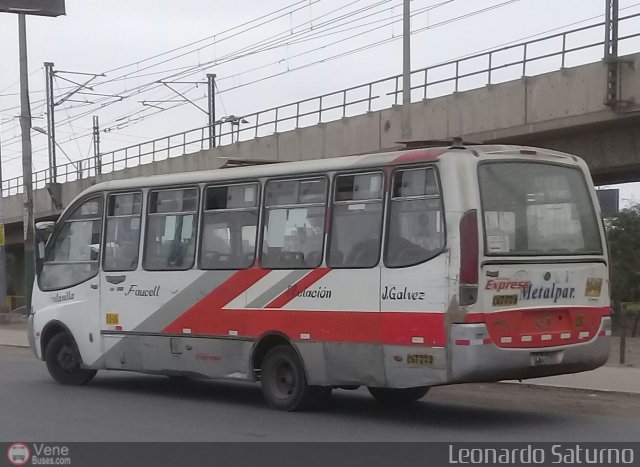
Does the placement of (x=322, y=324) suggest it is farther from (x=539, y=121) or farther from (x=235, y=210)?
(x=539, y=121)

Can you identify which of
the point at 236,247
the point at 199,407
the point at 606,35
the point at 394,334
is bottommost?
the point at 199,407

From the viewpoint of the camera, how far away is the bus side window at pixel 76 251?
603 inches

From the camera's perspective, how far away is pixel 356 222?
39.1ft

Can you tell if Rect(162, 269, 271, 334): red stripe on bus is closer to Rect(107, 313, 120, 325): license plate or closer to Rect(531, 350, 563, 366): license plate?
Rect(107, 313, 120, 325): license plate

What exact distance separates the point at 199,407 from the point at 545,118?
15.7m

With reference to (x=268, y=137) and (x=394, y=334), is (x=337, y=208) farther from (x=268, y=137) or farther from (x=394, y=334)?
(x=268, y=137)

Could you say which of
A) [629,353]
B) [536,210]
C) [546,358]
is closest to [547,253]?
[536,210]

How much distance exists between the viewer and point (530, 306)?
11.1m

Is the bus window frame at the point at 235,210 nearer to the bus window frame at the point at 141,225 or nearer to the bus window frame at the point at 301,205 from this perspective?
the bus window frame at the point at 301,205

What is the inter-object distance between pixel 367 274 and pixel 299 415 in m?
1.81

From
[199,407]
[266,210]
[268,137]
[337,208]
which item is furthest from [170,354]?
[268,137]

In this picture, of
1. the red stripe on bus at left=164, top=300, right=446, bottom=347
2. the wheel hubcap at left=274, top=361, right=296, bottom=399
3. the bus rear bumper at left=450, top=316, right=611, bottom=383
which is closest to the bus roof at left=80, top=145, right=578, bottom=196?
Answer: the red stripe on bus at left=164, top=300, right=446, bottom=347

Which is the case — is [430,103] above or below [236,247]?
above
